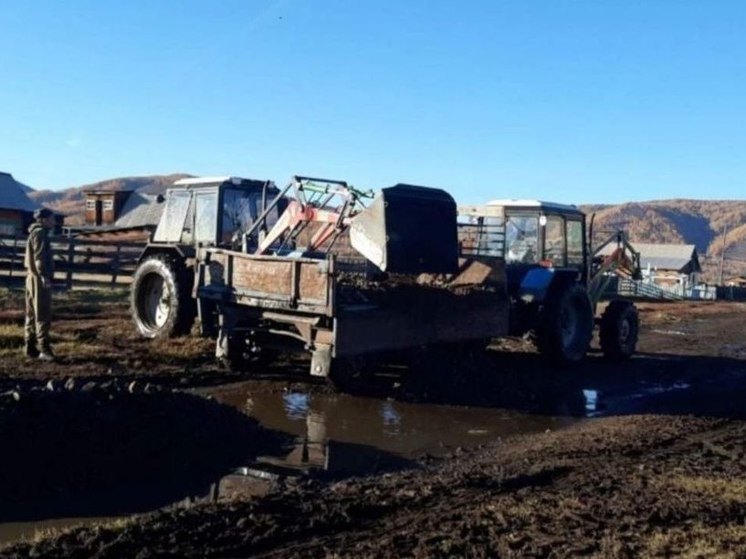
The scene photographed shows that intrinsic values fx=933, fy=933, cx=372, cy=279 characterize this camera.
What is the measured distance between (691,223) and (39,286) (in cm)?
14919

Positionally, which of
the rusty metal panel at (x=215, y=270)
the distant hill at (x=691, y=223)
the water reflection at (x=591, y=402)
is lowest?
the water reflection at (x=591, y=402)

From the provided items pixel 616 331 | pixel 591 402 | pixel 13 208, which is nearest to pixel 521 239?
pixel 616 331

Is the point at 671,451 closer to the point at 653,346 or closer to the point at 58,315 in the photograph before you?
the point at 653,346

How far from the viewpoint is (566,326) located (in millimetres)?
14336

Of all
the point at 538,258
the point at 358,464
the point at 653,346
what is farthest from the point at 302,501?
the point at 653,346

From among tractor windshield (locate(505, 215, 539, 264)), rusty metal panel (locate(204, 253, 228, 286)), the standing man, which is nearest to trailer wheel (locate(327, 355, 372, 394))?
rusty metal panel (locate(204, 253, 228, 286))

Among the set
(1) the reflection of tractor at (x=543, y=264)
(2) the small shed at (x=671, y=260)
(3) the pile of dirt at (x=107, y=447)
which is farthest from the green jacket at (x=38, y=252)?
(2) the small shed at (x=671, y=260)

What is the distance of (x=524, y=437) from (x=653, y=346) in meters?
10.8

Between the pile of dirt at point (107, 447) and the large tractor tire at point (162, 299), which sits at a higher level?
the large tractor tire at point (162, 299)

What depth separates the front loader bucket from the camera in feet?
37.2

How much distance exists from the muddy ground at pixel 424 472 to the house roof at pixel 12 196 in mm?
36162

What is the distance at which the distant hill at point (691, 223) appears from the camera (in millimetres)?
128725

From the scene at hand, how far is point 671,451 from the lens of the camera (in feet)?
28.2

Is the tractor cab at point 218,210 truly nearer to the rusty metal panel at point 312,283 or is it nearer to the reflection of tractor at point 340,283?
the reflection of tractor at point 340,283
